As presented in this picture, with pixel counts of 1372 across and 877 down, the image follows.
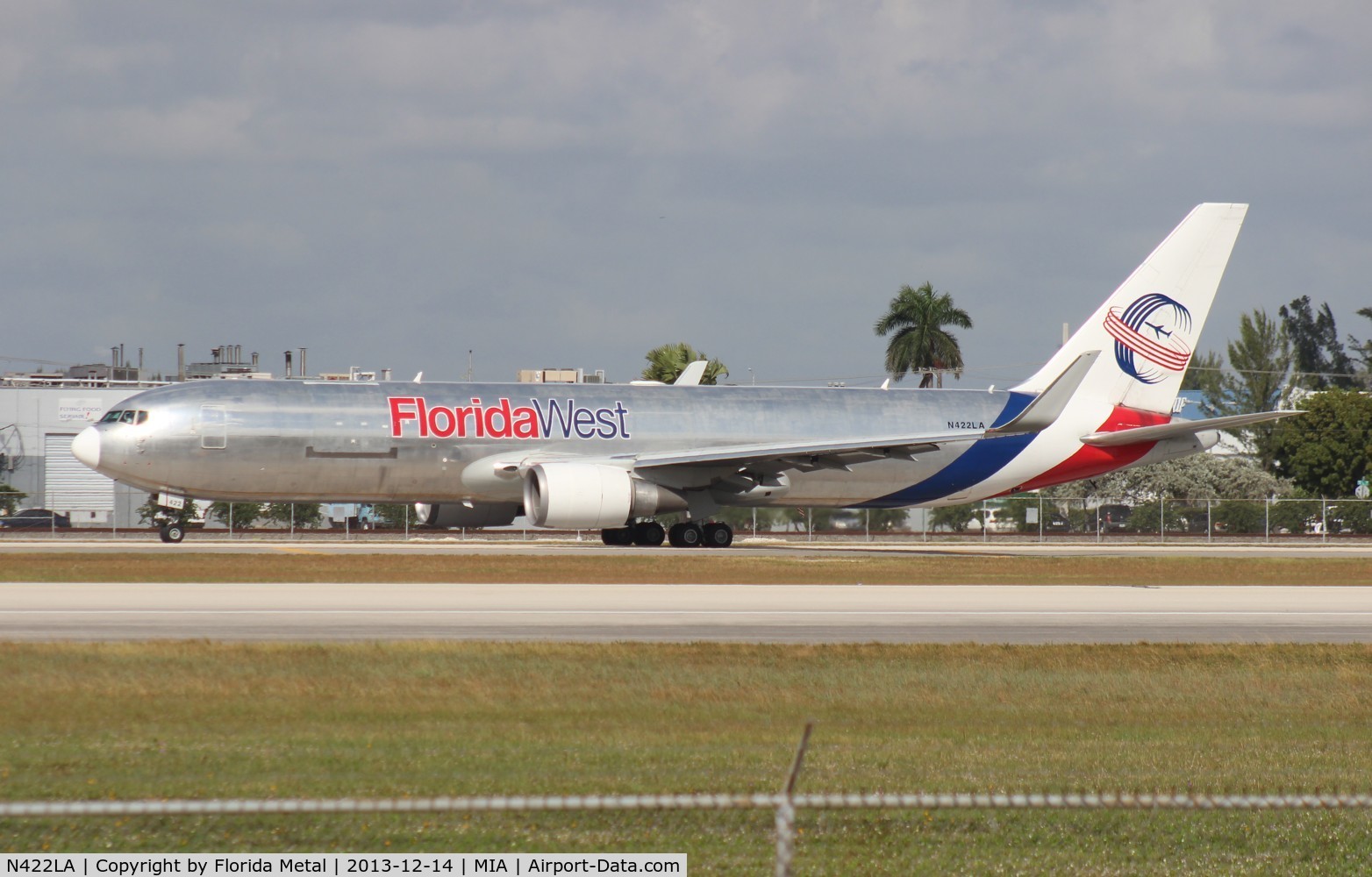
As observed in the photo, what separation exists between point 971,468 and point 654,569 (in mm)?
16146

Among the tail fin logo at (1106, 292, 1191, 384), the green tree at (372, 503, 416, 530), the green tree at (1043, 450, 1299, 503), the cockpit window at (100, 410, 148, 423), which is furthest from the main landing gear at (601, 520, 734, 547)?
the green tree at (1043, 450, 1299, 503)

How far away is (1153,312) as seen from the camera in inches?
1889

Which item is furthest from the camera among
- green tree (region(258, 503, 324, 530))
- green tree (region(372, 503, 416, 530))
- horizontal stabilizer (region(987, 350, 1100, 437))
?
green tree (region(372, 503, 416, 530))

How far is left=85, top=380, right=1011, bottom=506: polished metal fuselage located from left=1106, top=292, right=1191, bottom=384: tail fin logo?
13.6 ft

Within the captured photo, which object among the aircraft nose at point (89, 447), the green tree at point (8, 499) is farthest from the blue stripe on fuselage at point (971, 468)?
the green tree at point (8, 499)

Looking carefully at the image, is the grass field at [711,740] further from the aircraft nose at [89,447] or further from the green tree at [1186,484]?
the green tree at [1186,484]

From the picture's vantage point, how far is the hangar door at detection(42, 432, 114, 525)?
81750 mm

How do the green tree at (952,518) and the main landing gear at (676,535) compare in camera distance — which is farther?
the green tree at (952,518)

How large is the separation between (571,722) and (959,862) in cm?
522

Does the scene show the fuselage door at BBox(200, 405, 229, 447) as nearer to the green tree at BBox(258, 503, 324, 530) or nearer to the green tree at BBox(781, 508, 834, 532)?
the green tree at BBox(781, 508, 834, 532)

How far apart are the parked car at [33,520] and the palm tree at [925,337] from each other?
4636 cm

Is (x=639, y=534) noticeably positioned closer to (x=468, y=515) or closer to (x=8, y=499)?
(x=468, y=515)

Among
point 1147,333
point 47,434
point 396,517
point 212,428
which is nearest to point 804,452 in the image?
A: point 1147,333

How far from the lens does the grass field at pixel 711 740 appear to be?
8.90 metres
